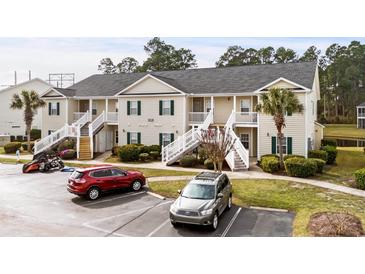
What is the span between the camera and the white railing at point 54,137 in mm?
24297

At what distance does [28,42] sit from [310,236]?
12.6m

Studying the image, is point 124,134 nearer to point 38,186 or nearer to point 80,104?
point 80,104

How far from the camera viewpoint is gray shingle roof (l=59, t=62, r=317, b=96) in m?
23.8

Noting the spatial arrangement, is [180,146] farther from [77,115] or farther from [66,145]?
[77,115]

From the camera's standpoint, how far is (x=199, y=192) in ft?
37.8

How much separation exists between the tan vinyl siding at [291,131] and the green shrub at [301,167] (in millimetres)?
3736

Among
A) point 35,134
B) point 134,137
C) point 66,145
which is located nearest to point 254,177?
point 134,137

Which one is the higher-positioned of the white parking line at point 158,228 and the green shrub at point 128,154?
the green shrub at point 128,154

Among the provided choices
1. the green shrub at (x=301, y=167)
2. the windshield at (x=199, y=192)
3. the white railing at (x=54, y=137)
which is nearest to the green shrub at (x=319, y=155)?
the green shrub at (x=301, y=167)

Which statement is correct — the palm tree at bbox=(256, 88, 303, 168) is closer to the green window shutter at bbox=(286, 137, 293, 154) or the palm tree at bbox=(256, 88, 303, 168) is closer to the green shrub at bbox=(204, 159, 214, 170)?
the green window shutter at bbox=(286, 137, 293, 154)

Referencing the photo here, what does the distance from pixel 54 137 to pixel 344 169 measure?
69.4 feet

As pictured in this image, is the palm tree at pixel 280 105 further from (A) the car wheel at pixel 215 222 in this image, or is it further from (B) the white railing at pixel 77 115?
(B) the white railing at pixel 77 115
